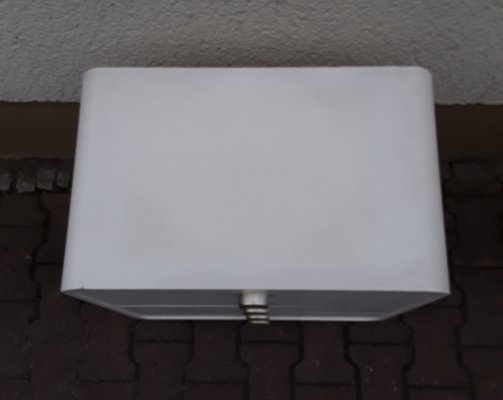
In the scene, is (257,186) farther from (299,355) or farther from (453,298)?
(453,298)

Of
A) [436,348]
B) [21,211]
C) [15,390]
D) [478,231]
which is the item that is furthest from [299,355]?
[21,211]

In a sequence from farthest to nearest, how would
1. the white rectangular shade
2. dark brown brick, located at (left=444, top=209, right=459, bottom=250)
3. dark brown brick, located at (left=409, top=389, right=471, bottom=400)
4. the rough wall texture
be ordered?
dark brown brick, located at (left=444, top=209, right=459, bottom=250)
dark brown brick, located at (left=409, top=389, right=471, bottom=400)
the rough wall texture
the white rectangular shade

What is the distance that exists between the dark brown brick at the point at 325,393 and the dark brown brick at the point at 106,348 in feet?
1.26

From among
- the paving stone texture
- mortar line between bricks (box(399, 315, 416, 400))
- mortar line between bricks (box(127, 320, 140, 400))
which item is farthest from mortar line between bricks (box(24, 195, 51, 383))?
mortar line between bricks (box(399, 315, 416, 400))

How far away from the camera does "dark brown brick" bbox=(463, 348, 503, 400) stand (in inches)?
60.8

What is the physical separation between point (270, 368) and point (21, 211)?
0.72 m

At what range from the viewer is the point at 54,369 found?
5.19ft

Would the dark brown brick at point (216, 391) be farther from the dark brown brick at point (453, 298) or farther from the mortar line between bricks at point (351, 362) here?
the dark brown brick at point (453, 298)

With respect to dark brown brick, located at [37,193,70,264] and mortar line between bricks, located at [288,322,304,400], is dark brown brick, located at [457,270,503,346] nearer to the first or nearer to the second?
mortar line between bricks, located at [288,322,304,400]

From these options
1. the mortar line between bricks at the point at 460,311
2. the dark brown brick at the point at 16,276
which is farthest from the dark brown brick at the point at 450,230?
the dark brown brick at the point at 16,276

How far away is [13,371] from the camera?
1584mm

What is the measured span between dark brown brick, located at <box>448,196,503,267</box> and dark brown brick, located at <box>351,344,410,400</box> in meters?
0.26

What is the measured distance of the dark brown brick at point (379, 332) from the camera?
1.58 meters

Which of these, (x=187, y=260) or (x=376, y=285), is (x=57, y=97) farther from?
(x=376, y=285)
